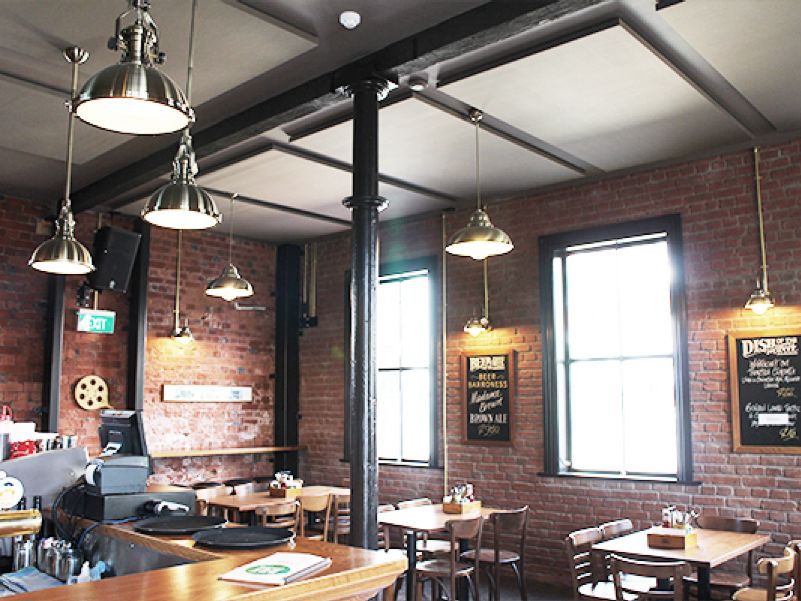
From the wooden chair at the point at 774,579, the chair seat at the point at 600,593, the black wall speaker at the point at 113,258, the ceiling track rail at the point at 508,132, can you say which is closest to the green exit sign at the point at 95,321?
the black wall speaker at the point at 113,258

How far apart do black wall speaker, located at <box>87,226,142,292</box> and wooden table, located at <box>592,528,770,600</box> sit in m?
5.41

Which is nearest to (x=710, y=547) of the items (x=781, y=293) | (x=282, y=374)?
(x=781, y=293)

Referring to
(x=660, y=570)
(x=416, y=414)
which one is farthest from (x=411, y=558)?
(x=416, y=414)

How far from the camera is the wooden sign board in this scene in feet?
28.4

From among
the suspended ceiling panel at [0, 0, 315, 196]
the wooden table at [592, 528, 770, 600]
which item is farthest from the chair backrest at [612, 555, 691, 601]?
the suspended ceiling panel at [0, 0, 315, 196]

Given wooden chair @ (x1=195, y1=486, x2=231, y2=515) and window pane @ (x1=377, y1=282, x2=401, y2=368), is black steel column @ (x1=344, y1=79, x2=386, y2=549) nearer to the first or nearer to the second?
wooden chair @ (x1=195, y1=486, x2=231, y2=515)

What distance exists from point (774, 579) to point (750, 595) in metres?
0.69

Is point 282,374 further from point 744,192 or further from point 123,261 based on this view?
point 744,192

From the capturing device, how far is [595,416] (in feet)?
23.0

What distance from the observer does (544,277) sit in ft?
24.2

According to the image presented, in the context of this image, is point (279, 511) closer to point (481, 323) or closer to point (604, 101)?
point (481, 323)

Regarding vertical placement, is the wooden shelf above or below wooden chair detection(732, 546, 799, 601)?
above

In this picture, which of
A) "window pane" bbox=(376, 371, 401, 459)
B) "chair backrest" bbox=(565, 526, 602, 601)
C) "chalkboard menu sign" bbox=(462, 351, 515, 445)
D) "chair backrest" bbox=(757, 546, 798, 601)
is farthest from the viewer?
"window pane" bbox=(376, 371, 401, 459)

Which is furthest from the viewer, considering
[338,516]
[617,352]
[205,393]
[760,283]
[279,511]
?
[205,393]
